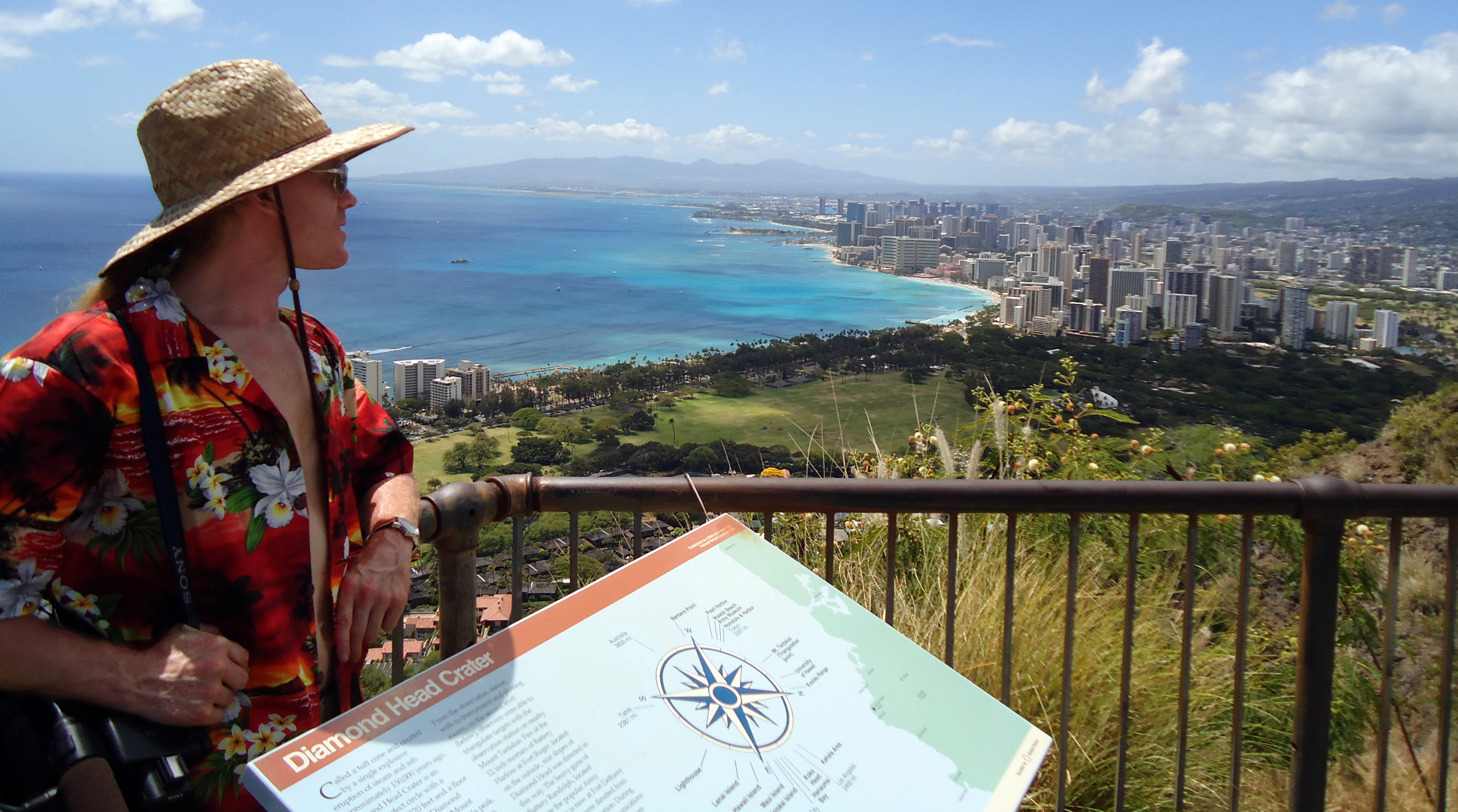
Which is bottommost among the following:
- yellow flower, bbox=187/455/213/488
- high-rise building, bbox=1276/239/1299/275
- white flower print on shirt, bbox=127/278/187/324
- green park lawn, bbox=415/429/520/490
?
green park lawn, bbox=415/429/520/490

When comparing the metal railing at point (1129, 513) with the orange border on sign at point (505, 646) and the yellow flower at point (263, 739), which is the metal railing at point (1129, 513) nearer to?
the orange border on sign at point (505, 646)

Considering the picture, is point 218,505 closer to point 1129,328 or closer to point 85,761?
point 85,761

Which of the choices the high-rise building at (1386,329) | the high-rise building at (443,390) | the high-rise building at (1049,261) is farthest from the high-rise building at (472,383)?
the high-rise building at (1049,261)

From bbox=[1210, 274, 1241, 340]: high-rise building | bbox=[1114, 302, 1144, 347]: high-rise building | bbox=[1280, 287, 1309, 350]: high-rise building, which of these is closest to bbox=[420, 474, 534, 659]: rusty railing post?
bbox=[1114, 302, 1144, 347]: high-rise building

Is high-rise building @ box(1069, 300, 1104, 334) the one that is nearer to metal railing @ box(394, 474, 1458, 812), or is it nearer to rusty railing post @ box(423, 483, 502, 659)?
metal railing @ box(394, 474, 1458, 812)

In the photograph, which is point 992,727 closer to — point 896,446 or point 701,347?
point 896,446

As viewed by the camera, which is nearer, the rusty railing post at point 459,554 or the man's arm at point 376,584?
the man's arm at point 376,584
